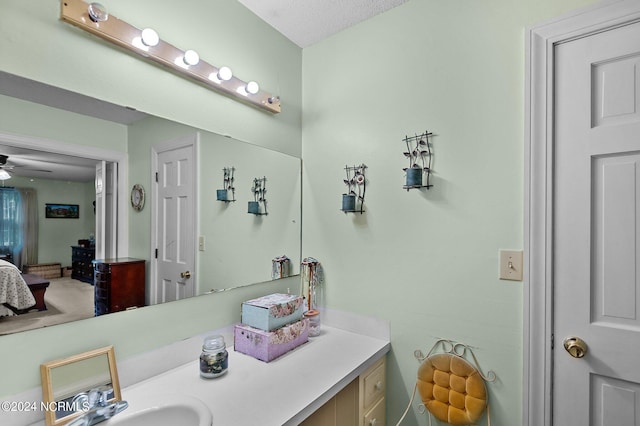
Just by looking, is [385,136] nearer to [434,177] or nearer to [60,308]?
[434,177]

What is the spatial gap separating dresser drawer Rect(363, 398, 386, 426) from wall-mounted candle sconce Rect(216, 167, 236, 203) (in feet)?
3.86

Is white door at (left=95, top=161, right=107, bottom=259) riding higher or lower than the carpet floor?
higher

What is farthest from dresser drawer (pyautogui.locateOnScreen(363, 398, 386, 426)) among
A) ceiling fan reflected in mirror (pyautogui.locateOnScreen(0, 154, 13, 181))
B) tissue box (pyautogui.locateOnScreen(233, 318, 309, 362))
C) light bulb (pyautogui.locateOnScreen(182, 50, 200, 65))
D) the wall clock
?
light bulb (pyautogui.locateOnScreen(182, 50, 200, 65))

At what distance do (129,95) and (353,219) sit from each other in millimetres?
1134

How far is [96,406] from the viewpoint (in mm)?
922

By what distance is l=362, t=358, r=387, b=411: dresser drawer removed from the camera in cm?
137

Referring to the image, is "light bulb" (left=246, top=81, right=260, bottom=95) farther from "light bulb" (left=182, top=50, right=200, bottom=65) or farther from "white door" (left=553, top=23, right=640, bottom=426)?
"white door" (left=553, top=23, right=640, bottom=426)

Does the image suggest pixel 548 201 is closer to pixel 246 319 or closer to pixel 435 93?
pixel 435 93

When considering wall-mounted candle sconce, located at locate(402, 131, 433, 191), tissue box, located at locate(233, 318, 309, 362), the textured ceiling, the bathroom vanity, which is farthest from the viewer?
the textured ceiling

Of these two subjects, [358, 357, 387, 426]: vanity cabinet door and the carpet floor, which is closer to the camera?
the carpet floor

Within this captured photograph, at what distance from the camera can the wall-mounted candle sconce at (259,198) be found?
1650 millimetres

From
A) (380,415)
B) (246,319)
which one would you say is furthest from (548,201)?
(246,319)

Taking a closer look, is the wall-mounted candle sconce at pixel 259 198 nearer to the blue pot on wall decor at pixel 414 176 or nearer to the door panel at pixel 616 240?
the blue pot on wall decor at pixel 414 176

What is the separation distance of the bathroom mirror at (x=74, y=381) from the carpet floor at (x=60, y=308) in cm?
12
